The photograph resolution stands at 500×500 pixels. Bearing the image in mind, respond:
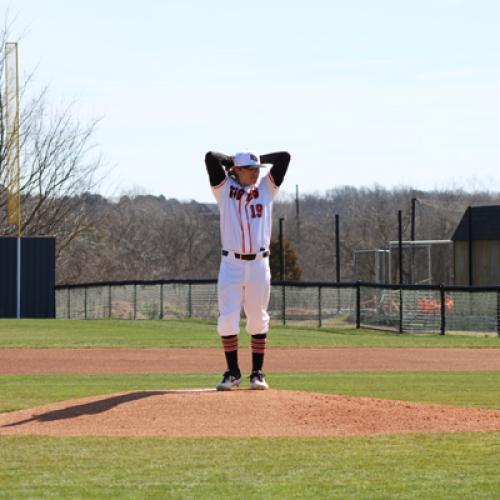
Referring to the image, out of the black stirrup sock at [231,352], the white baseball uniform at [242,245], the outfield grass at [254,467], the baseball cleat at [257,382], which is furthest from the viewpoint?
the black stirrup sock at [231,352]

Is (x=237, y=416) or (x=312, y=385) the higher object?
(x=237, y=416)

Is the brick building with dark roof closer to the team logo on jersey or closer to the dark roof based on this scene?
the dark roof

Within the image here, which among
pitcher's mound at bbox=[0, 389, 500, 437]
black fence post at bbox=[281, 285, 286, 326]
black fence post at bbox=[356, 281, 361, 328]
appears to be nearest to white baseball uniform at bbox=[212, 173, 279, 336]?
pitcher's mound at bbox=[0, 389, 500, 437]

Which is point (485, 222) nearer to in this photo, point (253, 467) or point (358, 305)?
point (358, 305)

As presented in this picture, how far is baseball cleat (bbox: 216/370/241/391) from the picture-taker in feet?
33.7

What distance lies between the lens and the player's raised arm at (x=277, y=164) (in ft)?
33.8

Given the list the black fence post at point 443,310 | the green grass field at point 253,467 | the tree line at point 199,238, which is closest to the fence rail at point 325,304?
the black fence post at point 443,310

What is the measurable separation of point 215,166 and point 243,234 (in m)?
0.65

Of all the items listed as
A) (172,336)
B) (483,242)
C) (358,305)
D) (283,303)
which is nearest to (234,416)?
(172,336)

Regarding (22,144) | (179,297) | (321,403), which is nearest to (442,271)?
(22,144)

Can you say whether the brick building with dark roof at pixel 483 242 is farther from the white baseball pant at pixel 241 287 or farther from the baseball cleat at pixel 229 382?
the white baseball pant at pixel 241 287

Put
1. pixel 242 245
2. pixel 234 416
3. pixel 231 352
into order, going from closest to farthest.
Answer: pixel 234 416
pixel 242 245
pixel 231 352

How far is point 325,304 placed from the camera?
2919 cm

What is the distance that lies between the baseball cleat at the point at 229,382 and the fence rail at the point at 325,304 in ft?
50.9
